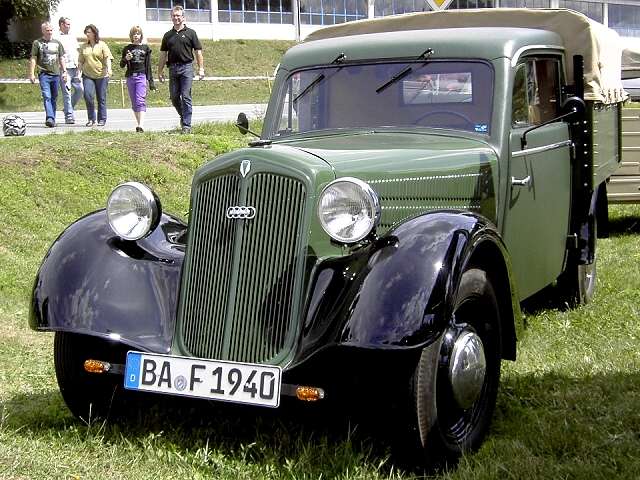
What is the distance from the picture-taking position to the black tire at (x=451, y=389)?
3463 mm

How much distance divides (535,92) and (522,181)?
25.9 inches

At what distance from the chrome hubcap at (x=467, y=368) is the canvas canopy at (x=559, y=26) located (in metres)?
2.56

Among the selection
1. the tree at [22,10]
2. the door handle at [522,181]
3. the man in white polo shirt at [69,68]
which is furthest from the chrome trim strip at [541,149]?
the tree at [22,10]

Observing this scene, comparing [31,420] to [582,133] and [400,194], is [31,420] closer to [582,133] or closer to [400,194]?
[400,194]

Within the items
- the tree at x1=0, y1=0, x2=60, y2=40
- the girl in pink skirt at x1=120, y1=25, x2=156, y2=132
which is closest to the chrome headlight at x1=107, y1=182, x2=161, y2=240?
the girl in pink skirt at x1=120, y1=25, x2=156, y2=132

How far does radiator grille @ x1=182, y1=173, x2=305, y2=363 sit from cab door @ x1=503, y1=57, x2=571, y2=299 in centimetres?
157

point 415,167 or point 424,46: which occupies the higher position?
point 424,46

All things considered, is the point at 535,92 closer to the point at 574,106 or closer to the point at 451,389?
the point at 574,106

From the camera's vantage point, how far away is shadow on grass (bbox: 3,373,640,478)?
11.7 feet

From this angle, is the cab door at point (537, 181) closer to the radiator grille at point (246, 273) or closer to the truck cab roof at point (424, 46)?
the truck cab roof at point (424, 46)

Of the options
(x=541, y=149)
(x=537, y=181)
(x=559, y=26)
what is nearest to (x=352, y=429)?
(x=537, y=181)

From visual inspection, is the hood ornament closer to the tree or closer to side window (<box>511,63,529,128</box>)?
side window (<box>511,63,529,128</box>)

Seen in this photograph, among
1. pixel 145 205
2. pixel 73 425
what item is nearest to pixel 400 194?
pixel 145 205

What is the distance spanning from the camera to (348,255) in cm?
371
